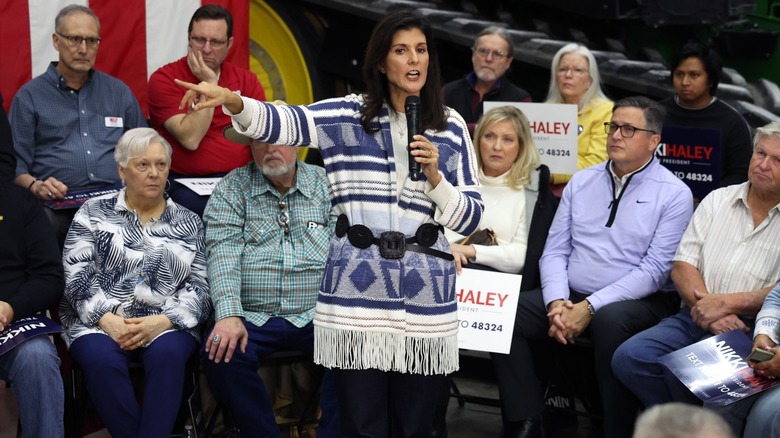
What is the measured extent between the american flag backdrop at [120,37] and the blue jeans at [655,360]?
342cm

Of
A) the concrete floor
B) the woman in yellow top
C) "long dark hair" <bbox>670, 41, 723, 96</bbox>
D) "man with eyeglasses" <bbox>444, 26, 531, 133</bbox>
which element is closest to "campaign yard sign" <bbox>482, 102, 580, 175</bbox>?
the woman in yellow top

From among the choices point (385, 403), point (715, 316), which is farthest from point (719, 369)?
point (385, 403)

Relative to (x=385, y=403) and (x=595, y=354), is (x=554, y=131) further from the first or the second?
(x=385, y=403)

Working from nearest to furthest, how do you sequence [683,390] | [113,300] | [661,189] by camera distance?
[683,390] < [113,300] < [661,189]

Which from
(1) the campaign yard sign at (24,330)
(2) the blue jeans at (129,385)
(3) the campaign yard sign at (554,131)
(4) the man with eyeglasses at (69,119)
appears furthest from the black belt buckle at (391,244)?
(4) the man with eyeglasses at (69,119)

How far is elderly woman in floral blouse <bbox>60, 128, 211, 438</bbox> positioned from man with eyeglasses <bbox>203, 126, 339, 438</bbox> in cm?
13

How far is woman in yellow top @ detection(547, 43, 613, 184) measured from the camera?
5758 millimetres

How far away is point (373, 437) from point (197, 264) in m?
1.75

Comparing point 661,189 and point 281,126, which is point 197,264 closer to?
point 281,126

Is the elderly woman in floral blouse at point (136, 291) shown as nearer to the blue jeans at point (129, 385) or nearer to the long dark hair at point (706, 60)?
the blue jeans at point (129, 385)

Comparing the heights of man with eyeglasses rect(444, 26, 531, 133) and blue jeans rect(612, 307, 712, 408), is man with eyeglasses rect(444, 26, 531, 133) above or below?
above

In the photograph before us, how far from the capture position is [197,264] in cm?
479

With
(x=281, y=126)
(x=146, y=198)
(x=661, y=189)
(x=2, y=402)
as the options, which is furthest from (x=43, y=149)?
(x=661, y=189)

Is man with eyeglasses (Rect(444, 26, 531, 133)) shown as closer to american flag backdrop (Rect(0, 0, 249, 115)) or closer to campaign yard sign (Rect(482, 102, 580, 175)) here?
campaign yard sign (Rect(482, 102, 580, 175))
